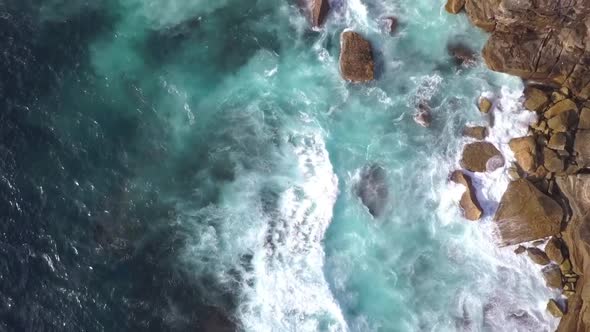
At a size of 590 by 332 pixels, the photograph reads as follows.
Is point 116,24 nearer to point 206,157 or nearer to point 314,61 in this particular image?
point 206,157

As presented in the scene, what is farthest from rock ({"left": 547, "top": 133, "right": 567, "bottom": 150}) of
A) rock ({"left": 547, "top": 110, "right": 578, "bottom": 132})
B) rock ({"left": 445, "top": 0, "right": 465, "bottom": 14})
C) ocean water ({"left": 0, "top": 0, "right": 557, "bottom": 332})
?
rock ({"left": 445, "top": 0, "right": 465, "bottom": 14})

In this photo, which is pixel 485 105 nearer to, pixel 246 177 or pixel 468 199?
pixel 468 199

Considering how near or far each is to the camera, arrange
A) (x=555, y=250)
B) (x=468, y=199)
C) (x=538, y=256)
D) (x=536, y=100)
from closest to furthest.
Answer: (x=555, y=250)
(x=538, y=256)
(x=536, y=100)
(x=468, y=199)

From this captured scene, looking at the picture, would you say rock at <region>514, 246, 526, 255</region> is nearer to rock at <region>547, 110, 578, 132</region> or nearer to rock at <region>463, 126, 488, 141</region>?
rock at <region>463, 126, 488, 141</region>

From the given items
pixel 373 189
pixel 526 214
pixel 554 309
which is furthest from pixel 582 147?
pixel 373 189

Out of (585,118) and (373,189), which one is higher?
(585,118)

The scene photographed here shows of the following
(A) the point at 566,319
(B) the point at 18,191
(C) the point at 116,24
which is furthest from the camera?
(C) the point at 116,24

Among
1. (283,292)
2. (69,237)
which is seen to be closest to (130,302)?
(69,237)
